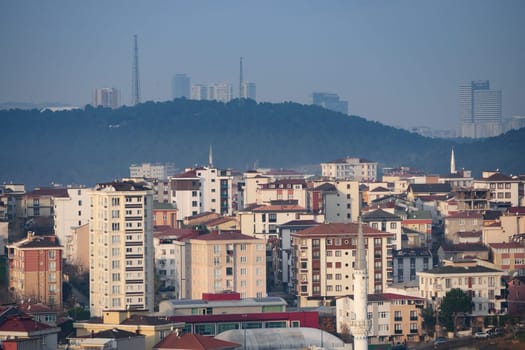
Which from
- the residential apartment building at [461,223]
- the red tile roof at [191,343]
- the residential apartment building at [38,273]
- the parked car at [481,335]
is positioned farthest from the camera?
the residential apartment building at [461,223]

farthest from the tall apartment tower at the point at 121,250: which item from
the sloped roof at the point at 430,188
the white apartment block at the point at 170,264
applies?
the sloped roof at the point at 430,188

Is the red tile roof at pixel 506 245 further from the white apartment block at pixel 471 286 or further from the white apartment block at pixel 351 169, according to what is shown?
the white apartment block at pixel 351 169

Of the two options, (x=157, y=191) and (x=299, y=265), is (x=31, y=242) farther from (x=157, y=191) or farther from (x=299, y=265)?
(x=157, y=191)

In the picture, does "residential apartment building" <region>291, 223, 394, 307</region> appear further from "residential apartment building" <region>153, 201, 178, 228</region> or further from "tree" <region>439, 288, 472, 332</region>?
"residential apartment building" <region>153, 201, 178, 228</region>

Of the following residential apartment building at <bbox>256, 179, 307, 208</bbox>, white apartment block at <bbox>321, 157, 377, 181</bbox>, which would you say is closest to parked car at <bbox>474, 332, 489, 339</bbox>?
residential apartment building at <bbox>256, 179, 307, 208</bbox>

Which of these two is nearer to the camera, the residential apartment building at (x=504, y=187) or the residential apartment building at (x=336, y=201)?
the residential apartment building at (x=336, y=201)

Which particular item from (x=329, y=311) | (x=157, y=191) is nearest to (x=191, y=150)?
(x=157, y=191)
